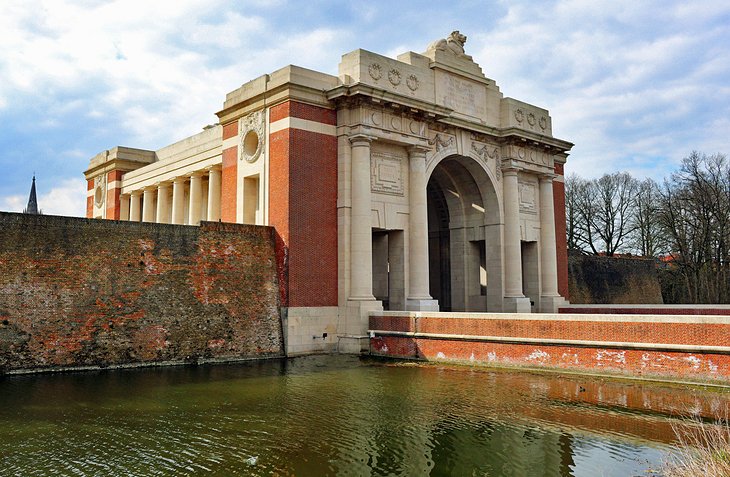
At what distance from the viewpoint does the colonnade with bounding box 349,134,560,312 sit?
22.6m

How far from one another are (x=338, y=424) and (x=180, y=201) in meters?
26.0

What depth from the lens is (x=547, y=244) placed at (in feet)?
101

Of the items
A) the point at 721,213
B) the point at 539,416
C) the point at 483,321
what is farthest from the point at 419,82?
the point at 721,213

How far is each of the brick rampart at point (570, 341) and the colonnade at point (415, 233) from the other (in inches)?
83.1

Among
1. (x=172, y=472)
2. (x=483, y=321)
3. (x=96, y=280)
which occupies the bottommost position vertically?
(x=172, y=472)

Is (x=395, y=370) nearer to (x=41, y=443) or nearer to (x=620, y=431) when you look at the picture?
(x=620, y=431)

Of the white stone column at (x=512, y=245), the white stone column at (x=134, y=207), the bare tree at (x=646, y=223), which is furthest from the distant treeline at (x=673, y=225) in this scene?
the white stone column at (x=134, y=207)

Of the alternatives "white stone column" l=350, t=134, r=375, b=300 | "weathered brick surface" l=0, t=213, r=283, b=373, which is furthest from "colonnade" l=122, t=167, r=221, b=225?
"white stone column" l=350, t=134, r=375, b=300

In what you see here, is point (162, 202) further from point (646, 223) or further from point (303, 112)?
point (646, 223)

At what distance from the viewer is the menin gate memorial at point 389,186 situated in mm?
22234

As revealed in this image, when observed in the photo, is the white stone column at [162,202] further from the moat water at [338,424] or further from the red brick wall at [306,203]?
the moat water at [338,424]

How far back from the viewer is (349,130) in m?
23.0

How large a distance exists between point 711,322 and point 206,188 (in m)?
26.1

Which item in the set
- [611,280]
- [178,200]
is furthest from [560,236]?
[178,200]
